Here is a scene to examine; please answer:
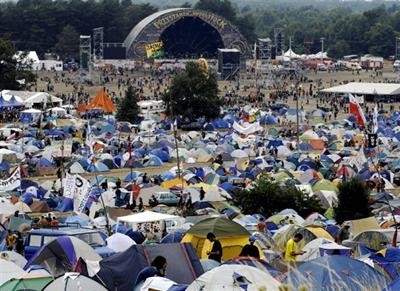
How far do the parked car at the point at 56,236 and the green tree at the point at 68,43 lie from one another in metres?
92.9

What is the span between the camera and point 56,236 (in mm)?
14688

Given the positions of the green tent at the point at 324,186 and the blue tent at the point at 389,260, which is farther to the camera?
the green tent at the point at 324,186

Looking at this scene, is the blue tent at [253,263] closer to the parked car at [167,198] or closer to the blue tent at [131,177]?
the parked car at [167,198]

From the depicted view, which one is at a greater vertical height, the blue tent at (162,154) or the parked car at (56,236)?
the parked car at (56,236)

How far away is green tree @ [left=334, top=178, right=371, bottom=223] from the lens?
20.5 m

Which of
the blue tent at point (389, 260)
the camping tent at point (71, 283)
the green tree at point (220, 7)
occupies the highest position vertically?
the green tree at point (220, 7)

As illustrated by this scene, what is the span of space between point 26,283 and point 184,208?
11445mm

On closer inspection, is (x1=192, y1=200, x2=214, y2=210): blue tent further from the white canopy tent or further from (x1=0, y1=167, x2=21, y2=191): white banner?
the white canopy tent

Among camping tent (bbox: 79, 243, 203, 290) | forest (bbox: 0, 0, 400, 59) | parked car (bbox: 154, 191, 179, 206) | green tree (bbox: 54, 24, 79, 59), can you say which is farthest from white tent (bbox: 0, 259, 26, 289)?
green tree (bbox: 54, 24, 79, 59)

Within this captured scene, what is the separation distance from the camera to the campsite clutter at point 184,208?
1174 centimetres

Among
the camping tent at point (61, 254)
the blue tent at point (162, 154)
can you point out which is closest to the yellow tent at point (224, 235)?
the camping tent at point (61, 254)

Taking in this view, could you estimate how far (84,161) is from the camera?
109 ft

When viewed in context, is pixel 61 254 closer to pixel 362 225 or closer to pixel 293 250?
pixel 293 250

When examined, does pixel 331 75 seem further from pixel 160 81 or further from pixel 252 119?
pixel 252 119
